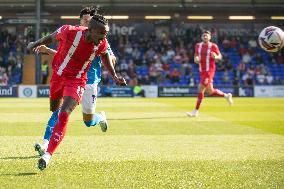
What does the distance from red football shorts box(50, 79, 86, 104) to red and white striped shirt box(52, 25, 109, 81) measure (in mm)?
91

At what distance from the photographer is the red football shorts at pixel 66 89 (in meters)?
7.18

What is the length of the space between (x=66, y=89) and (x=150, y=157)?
179 centimetres

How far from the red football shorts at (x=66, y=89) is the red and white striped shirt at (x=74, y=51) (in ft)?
0.30

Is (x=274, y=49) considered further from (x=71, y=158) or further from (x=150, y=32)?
(x=150, y=32)

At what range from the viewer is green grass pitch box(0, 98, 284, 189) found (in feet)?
20.2

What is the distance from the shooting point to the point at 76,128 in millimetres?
13234

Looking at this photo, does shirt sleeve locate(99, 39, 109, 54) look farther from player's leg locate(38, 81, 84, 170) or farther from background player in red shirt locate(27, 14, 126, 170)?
player's leg locate(38, 81, 84, 170)

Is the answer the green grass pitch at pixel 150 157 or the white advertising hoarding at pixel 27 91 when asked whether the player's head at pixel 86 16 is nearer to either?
the green grass pitch at pixel 150 157

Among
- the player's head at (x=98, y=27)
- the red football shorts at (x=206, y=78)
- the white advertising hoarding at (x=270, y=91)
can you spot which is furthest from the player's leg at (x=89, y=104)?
the white advertising hoarding at (x=270, y=91)

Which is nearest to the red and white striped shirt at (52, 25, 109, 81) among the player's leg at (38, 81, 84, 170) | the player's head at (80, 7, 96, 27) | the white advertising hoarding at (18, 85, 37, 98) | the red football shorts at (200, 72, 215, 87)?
the player's leg at (38, 81, 84, 170)

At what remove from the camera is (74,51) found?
7.25 m

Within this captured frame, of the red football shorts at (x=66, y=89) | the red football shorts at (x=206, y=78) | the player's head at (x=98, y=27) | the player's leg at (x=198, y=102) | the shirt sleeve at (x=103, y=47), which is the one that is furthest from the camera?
the red football shorts at (x=206, y=78)

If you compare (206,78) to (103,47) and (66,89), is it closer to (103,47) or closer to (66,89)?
(103,47)

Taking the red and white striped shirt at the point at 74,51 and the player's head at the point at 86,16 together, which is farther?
the player's head at the point at 86,16
